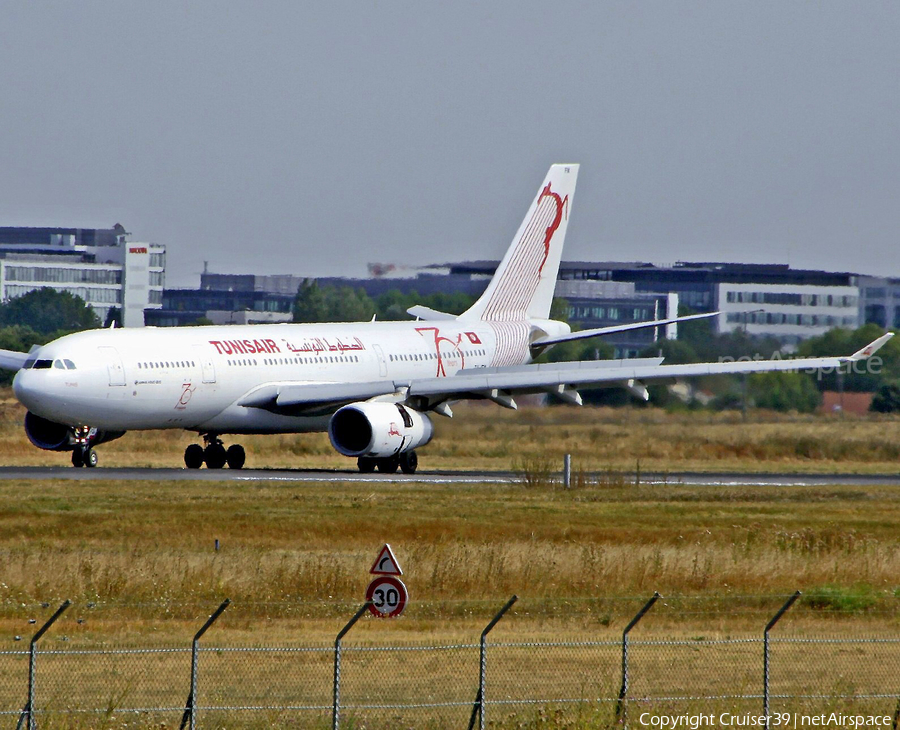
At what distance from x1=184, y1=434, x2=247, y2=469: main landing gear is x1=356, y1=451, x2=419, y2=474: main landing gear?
3436 millimetres

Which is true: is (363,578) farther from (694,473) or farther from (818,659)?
(694,473)

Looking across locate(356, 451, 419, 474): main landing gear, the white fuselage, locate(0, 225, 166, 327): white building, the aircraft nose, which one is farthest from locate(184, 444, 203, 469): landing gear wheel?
locate(0, 225, 166, 327): white building

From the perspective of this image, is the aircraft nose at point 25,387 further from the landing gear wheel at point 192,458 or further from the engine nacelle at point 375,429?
the engine nacelle at point 375,429

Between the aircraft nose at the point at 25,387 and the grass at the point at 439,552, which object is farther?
the aircraft nose at the point at 25,387

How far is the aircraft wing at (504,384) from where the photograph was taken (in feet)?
140

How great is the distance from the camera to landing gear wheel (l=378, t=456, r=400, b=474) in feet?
142

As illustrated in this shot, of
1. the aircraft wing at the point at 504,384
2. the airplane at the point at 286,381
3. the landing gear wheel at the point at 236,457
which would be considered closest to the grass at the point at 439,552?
the airplane at the point at 286,381

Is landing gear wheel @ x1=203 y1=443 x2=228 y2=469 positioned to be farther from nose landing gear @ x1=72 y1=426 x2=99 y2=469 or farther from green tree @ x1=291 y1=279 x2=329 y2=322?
green tree @ x1=291 y1=279 x2=329 y2=322

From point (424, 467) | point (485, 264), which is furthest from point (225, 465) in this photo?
point (485, 264)

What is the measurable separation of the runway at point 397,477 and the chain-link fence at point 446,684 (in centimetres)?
1982

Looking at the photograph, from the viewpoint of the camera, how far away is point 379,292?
10856 centimetres

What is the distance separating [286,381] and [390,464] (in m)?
3.67

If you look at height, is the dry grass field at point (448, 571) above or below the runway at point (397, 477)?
below

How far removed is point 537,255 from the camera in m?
55.6
